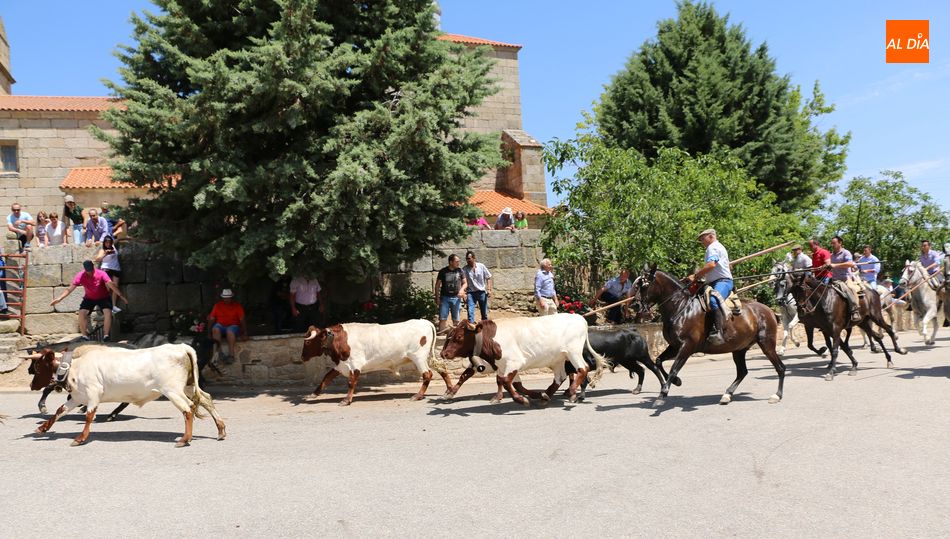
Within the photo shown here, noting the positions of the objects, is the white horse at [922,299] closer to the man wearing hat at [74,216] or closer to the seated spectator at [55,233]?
the man wearing hat at [74,216]

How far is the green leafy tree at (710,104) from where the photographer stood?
2436 cm

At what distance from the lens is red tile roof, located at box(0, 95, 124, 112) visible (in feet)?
92.0

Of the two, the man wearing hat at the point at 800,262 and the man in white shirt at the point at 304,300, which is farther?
the man wearing hat at the point at 800,262

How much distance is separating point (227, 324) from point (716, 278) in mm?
8242

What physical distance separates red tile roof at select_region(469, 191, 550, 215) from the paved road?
57.9 feet

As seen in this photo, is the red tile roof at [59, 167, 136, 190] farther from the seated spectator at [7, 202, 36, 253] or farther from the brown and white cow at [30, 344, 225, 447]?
the brown and white cow at [30, 344, 225, 447]

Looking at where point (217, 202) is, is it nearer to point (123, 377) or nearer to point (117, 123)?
point (117, 123)

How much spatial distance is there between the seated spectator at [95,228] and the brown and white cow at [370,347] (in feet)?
24.4

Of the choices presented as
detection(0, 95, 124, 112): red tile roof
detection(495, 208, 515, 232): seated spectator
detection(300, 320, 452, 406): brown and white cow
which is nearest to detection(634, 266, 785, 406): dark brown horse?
detection(300, 320, 452, 406): brown and white cow

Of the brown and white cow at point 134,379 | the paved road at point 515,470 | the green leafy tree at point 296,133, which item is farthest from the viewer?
the green leafy tree at point 296,133

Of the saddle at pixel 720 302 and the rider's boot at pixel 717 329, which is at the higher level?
the saddle at pixel 720 302

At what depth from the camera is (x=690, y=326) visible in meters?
9.69

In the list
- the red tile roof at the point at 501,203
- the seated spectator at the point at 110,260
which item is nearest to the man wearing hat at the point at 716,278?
the seated spectator at the point at 110,260

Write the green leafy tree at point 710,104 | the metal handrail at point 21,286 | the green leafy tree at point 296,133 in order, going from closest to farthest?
the green leafy tree at point 296,133 < the metal handrail at point 21,286 < the green leafy tree at point 710,104
